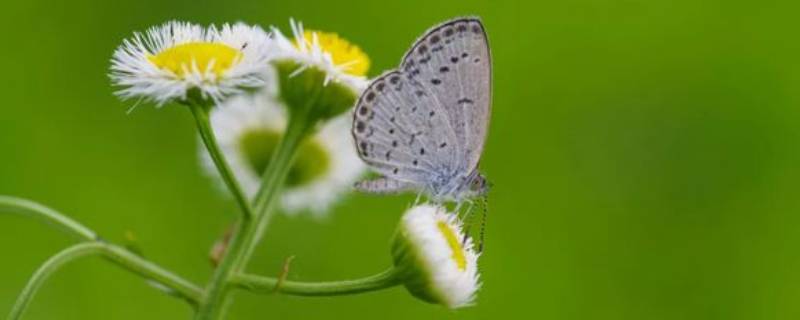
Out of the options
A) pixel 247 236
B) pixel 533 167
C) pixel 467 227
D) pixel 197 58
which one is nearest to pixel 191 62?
pixel 197 58

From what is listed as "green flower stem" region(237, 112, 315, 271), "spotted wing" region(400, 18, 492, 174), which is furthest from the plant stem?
"spotted wing" region(400, 18, 492, 174)

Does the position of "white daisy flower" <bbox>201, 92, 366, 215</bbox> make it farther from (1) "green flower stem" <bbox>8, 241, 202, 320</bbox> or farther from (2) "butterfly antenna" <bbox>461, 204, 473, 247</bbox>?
(1) "green flower stem" <bbox>8, 241, 202, 320</bbox>

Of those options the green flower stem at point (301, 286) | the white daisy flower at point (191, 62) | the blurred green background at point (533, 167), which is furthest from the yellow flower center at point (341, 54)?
the blurred green background at point (533, 167)

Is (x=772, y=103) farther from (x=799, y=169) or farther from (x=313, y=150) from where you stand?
(x=313, y=150)

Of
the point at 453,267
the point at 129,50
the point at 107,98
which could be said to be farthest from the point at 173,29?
the point at 107,98

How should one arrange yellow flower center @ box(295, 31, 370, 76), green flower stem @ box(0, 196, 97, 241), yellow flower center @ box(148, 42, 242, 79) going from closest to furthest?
green flower stem @ box(0, 196, 97, 241), yellow flower center @ box(148, 42, 242, 79), yellow flower center @ box(295, 31, 370, 76)

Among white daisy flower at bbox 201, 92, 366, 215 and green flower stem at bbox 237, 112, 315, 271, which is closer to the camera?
green flower stem at bbox 237, 112, 315, 271
